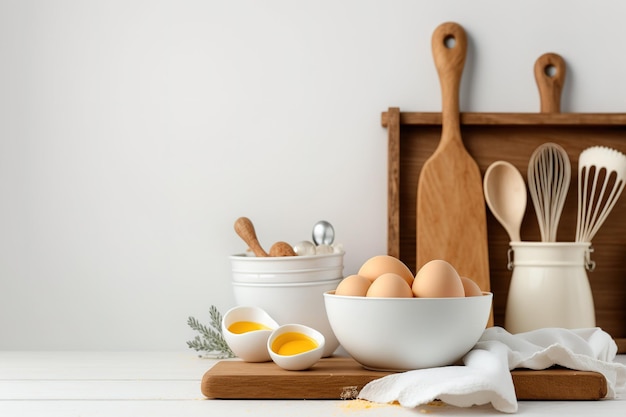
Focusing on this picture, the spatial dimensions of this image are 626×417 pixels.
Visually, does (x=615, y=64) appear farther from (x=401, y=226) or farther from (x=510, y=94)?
(x=401, y=226)

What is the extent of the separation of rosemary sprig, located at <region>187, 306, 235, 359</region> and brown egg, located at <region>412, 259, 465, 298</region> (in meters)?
0.44

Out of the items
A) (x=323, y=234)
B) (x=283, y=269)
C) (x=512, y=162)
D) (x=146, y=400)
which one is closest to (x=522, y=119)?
(x=512, y=162)

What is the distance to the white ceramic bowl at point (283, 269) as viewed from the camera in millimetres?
1146

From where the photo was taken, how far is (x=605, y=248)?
1355 millimetres

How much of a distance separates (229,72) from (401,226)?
1.40ft

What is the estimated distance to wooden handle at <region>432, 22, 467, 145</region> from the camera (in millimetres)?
1334

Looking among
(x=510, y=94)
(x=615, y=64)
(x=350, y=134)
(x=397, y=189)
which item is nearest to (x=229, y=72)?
(x=350, y=134)

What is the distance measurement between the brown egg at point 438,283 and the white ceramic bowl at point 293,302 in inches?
10.5

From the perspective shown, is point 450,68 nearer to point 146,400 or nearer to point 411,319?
point 411,319

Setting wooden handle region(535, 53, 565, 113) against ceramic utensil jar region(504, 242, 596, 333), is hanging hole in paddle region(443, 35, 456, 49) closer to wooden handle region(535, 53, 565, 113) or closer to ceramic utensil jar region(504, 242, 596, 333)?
wooden handle region(535, 53, 565, 113)

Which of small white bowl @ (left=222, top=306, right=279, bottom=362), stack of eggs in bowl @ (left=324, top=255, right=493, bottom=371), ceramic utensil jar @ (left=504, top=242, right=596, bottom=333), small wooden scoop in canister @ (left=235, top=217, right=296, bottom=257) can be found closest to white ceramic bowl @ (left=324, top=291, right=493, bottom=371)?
stack of eggs in bowl @ (left=324, top=255, right=493, bottom=371)

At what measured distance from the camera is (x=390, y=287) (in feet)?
2.96

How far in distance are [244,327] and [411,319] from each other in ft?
1.02

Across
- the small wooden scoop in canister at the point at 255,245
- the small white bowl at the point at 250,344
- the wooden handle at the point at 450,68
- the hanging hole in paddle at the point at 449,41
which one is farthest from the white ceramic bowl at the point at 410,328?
the hanging hole in paddle at the point at 449,41
